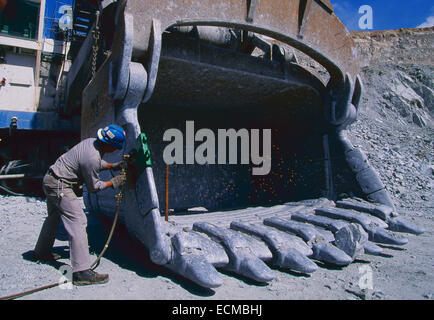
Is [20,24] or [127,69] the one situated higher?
[20,24]

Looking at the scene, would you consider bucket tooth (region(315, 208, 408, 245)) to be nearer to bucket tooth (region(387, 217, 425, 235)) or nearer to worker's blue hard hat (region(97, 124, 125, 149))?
bucket tooth (region(387, 217, 425, 235))

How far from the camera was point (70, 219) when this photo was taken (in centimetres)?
294

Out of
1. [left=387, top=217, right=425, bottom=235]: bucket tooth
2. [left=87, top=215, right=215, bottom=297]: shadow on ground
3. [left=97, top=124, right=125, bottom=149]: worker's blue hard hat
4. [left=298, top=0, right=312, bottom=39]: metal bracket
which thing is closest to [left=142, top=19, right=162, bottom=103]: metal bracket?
[left=97, top=124, right=125, bottom=149]: worker's blue hard hat

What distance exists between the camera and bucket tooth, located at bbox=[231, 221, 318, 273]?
9.91 ft

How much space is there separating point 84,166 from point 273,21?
131 inches

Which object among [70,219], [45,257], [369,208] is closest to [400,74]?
[369,208]

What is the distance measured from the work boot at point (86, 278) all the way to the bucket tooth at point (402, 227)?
14.2ft

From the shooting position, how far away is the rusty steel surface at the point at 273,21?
3.61 m

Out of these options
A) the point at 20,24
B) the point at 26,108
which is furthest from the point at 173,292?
the point at 20,24

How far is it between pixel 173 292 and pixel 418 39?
97.8 feet

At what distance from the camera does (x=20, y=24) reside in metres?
10.2

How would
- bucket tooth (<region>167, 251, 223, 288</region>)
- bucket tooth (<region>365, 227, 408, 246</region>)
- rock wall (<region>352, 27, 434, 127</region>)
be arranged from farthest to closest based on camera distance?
rock wall (<region>352, 27, 434, 127</region>), bucket tooth (<region>365, 227, 408, 246</region>), bucket tooth (<region>167, 251, 223, 288</region>)

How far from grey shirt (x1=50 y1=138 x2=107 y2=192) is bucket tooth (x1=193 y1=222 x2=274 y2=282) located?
4.40 ft

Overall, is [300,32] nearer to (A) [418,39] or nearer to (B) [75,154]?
(B) [75,154]
